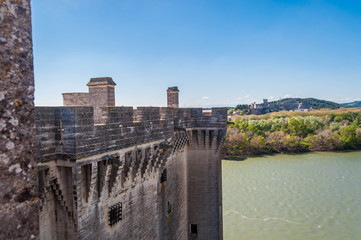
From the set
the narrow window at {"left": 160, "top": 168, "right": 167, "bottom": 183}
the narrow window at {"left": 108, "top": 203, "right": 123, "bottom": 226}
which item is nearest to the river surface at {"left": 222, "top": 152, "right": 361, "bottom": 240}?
the narrow window at {"left": 160, "top": 168, "right": 167, "bottom": 183}

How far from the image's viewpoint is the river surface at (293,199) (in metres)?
18.5

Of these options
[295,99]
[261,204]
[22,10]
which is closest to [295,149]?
[261,204]

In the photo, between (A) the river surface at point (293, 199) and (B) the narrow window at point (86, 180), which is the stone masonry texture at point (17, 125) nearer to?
(B) the narrow window at point (86, 180)

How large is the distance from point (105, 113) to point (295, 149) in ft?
134

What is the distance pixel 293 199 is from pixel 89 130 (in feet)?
73.9

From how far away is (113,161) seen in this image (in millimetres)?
6137

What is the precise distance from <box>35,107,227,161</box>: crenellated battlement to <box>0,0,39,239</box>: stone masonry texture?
3.16 metres

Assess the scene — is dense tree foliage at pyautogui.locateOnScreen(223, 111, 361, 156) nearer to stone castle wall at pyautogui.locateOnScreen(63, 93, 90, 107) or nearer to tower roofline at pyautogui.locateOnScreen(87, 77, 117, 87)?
stone castle wall at pyautogui.locateOnScreen(63, 93, 90, 107)

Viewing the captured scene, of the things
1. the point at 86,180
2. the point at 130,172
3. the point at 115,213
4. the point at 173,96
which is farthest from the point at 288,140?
the point at 86,180

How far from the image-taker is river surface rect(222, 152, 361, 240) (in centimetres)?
1852

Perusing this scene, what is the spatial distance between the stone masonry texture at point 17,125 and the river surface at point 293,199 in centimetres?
1757

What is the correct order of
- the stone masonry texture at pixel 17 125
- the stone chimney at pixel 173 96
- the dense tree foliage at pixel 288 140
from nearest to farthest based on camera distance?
the stone masonry texture at pixel 17 125
the stone chimney at pixel 173 96
the dense tree foliage at pixel 288 140

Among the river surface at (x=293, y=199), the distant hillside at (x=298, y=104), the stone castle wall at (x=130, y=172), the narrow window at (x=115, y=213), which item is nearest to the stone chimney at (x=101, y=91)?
the stone castle wall at (x=130, y=172)

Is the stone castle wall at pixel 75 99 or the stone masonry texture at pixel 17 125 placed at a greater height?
the stone castle wall at pixel 75 99
